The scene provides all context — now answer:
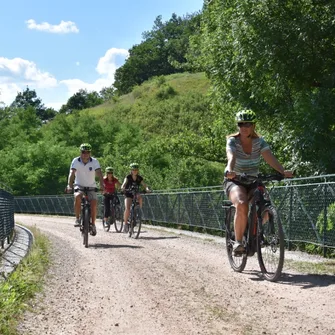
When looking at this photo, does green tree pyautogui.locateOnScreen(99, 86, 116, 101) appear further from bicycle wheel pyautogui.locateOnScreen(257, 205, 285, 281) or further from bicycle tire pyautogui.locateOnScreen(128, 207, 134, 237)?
bicycle wheel pyautogui.locateOnScreen(257, 205, 285, 281)

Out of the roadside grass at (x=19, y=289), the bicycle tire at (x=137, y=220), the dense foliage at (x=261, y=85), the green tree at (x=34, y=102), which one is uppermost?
the green tree at (x=34, y=102)

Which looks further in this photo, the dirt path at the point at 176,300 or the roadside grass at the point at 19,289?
the roadside grass at the point at 19,289

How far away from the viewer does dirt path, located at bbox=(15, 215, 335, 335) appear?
4824mm

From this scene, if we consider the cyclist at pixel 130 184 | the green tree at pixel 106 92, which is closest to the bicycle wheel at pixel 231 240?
the cyclist at pixel 130 184

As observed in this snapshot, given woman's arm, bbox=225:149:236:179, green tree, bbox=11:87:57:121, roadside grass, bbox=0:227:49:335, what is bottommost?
roadside grass, bbox=0:227:49:335

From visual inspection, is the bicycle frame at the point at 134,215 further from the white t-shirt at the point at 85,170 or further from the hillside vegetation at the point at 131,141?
the hillside vegetation at the point at 131,141

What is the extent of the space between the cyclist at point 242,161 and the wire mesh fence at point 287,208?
1985mm

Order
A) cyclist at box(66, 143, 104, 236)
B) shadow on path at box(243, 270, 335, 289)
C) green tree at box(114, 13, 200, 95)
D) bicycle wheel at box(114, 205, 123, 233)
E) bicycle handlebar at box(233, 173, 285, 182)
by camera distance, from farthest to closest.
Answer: green tree at box(114, 13, 200, 95)
bicycle wheel at box(114, 205, 123, 233)
cyclist at box(66, 143, 104, 236)
bicycle handlebar at box(233, 173, 285, 182)
shadow on path at box(243, 270, 335, 289)

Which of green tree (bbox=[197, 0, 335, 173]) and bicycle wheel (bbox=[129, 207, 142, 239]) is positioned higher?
green tree (bbox=[197, 0, 335, 173])

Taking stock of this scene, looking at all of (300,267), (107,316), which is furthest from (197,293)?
(300,267)

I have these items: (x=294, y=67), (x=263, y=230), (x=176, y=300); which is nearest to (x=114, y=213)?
(x=294, y=67)

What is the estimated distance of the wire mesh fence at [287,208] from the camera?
30.3ft

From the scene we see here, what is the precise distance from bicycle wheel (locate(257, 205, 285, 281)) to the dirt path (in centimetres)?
16

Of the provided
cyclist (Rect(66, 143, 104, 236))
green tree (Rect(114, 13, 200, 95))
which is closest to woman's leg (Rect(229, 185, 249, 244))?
cyclist (Rect(66, 143, 104, 236))
